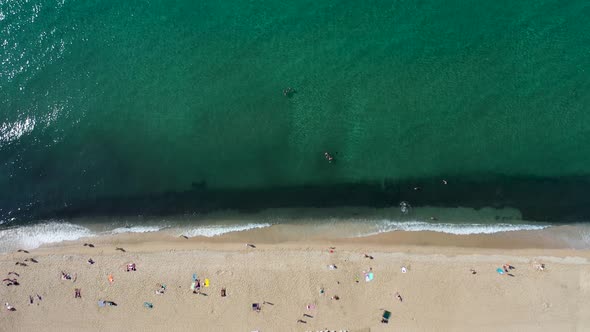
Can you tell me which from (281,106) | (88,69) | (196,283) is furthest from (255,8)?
(196,283)

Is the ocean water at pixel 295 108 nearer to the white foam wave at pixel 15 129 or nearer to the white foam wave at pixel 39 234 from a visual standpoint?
the white foam wave at pixel 15 129

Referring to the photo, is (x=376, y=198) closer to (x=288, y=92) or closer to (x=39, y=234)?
(x=288, y=92)

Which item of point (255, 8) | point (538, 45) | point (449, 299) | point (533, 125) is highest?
point (255, 8)

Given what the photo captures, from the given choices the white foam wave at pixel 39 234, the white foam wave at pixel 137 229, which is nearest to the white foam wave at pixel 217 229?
the white foam wave at pixel 137 229

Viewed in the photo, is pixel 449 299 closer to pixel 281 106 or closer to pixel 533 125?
pixel 533 125

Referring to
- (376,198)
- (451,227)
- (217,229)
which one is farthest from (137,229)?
(451,227)

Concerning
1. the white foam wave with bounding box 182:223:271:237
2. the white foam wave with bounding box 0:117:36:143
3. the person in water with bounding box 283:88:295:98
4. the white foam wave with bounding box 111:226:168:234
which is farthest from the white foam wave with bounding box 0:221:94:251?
the person in water with bounding box 283:88:295:98
